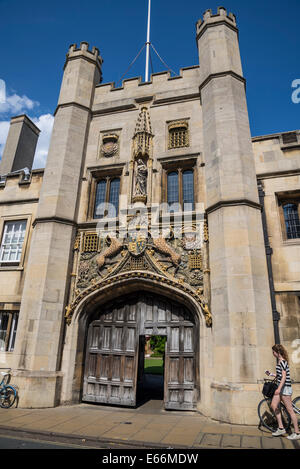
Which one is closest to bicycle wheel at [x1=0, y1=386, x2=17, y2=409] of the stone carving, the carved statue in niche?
the stone carving

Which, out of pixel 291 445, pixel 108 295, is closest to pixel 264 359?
pixel 291 445

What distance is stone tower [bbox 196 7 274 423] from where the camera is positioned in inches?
296

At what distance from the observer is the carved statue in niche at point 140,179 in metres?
11.1

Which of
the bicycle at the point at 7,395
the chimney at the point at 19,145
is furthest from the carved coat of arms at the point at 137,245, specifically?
the chimney at the point at 19,145

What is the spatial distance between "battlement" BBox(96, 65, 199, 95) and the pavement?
12.7m

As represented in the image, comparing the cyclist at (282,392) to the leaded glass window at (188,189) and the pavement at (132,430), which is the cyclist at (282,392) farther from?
the leaded glass window at (188,189)

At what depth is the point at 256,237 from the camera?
28.8 ft

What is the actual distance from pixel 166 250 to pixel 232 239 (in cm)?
223

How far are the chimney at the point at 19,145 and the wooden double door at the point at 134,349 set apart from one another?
9965 mm

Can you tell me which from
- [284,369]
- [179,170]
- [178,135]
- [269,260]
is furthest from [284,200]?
[284,369]

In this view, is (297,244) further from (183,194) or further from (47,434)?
(47,434)

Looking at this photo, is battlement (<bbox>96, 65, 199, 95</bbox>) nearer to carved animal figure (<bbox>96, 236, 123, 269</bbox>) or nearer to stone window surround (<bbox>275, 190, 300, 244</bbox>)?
stone window surround (<bbox>275, 190, 300, 244</bbox>)

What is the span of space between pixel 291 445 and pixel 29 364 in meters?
7.27

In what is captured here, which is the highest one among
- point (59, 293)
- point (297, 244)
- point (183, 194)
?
point (183, 194)
